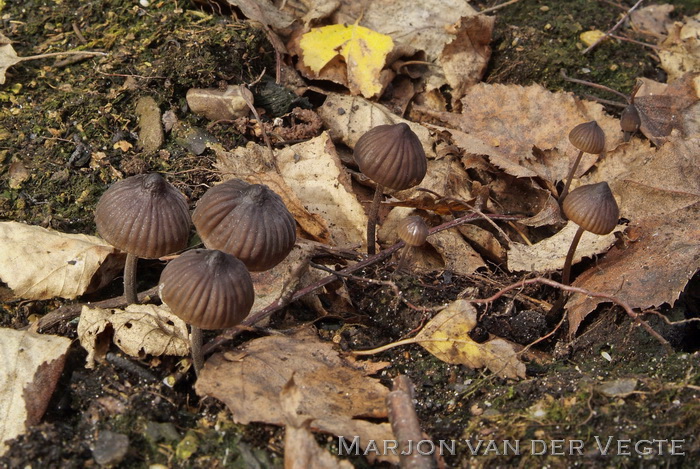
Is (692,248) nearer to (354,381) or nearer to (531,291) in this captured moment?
(531,291)

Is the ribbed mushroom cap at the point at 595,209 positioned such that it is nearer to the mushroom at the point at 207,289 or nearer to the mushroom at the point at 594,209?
the mushroom at the point at 594,209

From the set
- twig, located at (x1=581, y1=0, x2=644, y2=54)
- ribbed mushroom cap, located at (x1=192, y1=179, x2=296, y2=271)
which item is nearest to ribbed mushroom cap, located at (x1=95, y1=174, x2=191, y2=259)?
ribbed mushroom cap, located at (x1=192, y1=179, x2=296, y2=271)

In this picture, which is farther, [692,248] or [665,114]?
[665,114]

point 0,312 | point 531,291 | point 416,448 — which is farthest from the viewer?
point 531,291

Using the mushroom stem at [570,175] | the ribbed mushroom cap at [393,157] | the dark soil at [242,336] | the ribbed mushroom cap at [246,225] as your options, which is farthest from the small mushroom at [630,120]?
the ribbed mushroom cap at [246,225]

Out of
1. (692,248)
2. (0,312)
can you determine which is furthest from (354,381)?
(692,248)

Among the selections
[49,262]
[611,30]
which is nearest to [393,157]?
[49,262]

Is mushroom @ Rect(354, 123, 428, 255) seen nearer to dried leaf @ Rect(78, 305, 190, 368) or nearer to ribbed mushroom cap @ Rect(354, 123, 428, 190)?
ribbed mushroom cap @ Rect(354, 123, 428, 190)
